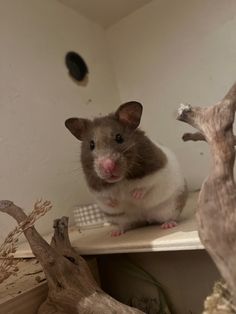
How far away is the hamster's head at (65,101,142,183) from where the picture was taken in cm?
125

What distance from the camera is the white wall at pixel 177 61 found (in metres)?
1.93

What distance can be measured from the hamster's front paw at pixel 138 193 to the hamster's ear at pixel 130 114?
24 centimetres

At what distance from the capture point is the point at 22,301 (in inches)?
44.8

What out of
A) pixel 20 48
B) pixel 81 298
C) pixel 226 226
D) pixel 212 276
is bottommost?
pixel 212 276

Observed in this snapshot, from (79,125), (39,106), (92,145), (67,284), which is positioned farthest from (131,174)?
(39,106)

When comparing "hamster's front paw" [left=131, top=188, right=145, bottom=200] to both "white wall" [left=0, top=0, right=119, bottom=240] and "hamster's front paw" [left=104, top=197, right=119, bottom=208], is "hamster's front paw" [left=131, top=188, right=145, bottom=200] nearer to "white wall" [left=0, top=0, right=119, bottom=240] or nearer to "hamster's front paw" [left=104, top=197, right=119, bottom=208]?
"hamster's front paw" [left=104, top=197, right=119, bottom=208]

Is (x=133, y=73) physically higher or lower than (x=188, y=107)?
higher

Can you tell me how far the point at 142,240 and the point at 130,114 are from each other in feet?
1.52

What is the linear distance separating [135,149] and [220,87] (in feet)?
2.76

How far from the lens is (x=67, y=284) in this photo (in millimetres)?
1124

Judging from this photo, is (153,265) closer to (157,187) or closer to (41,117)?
(157,187)

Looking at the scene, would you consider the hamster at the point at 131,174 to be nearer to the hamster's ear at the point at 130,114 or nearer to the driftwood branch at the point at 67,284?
the hamster's ear at the point at 130,114

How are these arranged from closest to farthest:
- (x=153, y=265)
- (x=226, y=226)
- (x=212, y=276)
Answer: (x=226, y=226), (x=212, y=276), (x=153, y=265)

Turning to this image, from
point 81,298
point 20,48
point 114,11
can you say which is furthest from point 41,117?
point 81,298
